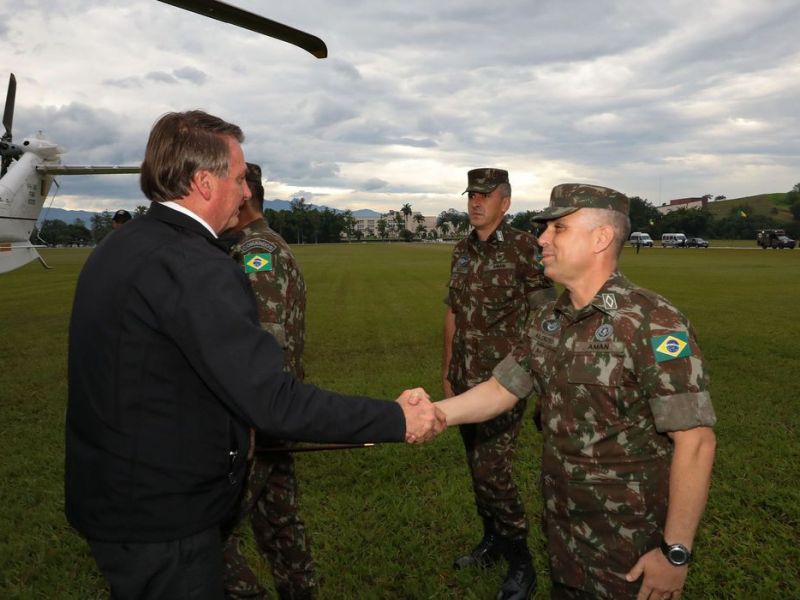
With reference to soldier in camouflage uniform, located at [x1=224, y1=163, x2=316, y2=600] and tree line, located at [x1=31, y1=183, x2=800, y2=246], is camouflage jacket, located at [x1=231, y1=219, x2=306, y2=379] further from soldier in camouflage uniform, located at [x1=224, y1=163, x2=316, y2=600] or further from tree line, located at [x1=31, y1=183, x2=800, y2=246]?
tree line, located at [x1=31, y1=183, x2=800, y2=246]

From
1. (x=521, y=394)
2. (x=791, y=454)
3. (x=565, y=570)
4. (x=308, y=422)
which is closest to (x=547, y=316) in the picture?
(x=521, y=394)

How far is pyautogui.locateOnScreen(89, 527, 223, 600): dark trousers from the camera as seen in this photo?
1.95 metres

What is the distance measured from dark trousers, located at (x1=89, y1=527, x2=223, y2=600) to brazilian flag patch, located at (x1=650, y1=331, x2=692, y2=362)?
177 cm

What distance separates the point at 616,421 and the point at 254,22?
2.13 metres

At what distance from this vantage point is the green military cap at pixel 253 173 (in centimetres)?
358

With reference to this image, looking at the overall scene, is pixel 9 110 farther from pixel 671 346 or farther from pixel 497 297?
pixel 671 346

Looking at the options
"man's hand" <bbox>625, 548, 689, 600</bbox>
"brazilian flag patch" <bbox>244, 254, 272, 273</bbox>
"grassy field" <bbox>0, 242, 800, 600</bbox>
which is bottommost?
"grassy field" <bbox>0, 242, 800, 600</bbox>

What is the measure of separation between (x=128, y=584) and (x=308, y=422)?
2.69 ft

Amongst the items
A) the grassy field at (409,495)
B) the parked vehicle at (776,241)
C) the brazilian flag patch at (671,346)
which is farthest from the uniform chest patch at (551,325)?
the parked vehicle at (776,241)

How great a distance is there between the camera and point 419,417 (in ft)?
7.72

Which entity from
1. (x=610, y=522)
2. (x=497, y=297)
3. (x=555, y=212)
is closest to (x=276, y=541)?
(x=610, y=522)

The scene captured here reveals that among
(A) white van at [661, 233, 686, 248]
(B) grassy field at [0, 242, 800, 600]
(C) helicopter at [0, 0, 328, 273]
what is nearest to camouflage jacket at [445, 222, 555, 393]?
(B) grassy field at [0, 242, 800, 600]

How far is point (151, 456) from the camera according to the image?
1.90 m

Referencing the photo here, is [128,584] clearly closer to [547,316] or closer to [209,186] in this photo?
[209,186]
